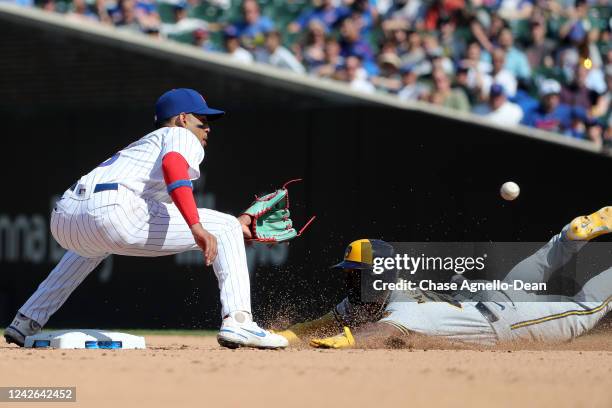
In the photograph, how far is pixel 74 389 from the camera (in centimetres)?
481

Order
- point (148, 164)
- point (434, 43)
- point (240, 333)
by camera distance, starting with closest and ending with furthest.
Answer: point (240, 333) < point (148, 164) < point (434, 43)

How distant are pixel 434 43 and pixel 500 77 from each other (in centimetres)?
99

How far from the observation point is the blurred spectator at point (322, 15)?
12719 mm

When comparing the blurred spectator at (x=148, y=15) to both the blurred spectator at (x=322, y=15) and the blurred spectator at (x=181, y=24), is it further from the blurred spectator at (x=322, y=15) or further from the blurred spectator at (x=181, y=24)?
the blurred spectator at (x=322, y=15)

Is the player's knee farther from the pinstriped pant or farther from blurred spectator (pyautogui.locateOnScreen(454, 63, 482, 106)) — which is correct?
blurred spectator (pyautogui.locateOnScreen(454, 63, 482, 106))

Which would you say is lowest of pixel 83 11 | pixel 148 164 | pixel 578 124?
pixel 148 164

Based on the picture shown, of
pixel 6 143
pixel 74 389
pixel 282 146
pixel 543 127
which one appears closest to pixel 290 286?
pixel 282 146

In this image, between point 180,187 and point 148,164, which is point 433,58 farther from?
point 180,187

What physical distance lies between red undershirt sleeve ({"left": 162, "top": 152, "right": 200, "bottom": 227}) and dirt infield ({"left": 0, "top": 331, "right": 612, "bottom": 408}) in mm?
772

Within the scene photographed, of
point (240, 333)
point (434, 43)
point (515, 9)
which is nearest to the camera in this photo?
point (240, 333)

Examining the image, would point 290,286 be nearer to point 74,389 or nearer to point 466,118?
point 466,118

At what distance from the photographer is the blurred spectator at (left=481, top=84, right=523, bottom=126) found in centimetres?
1117

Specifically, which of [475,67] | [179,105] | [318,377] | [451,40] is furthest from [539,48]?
[318,377]

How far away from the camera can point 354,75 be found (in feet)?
38.2
